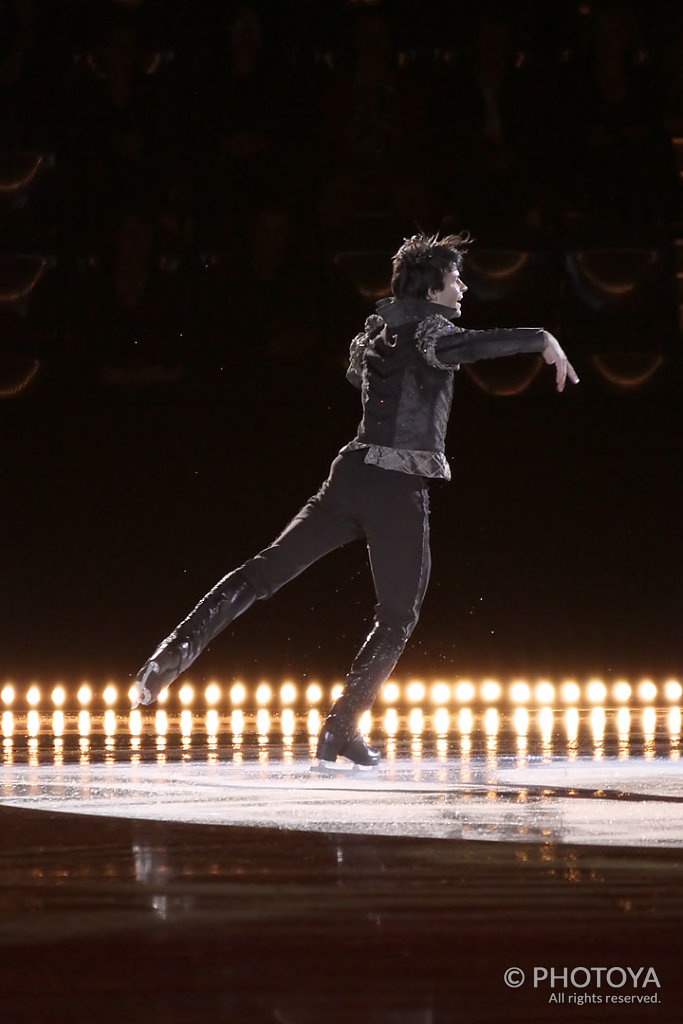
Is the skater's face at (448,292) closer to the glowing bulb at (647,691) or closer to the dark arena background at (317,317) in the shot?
the dark arena background at (317,317)

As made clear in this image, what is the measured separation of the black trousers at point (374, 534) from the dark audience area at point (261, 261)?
5.65 m

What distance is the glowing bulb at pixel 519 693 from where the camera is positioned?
10.0 metres

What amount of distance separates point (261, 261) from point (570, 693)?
9.02 feet

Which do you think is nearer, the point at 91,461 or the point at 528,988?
the point at 528,988

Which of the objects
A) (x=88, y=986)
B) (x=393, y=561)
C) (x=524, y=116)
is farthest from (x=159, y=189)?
(x=88, y=986)

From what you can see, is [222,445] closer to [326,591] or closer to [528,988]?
[326,591]

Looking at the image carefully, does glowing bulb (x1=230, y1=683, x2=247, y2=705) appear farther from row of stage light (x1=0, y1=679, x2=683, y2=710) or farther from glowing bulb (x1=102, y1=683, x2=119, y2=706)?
glowing bulb (x1=102, y1=683, x2=119, y2=706)

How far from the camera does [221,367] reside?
1059 centimetres

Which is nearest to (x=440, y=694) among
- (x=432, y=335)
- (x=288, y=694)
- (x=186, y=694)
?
(x=288, y=694)

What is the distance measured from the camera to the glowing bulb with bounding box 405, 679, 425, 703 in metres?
10.2

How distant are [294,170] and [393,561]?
6.07m

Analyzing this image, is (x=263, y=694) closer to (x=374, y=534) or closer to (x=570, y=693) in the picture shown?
(x=570, y=693)

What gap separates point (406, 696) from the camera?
10367 millimetres

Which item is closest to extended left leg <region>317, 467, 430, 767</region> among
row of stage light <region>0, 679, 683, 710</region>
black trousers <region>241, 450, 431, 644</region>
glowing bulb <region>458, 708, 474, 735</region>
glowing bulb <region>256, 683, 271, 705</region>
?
black trousers <region>241, 450, 431, 644</region>
